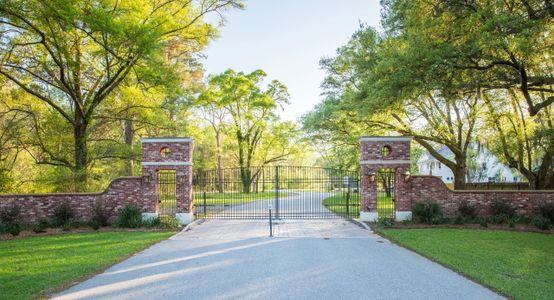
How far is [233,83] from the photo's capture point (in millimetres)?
30531

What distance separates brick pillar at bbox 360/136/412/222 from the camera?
45.5 ft

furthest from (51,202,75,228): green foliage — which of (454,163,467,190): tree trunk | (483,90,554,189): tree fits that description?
(454,163,467,190): tree trunk

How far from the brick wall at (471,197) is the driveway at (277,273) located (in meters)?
4.32

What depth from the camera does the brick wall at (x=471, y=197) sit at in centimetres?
1357

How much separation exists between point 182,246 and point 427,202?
30.7ft

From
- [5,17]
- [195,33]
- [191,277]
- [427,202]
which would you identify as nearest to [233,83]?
[195,33]

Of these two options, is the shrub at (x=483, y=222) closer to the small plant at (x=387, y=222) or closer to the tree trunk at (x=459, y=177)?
the small plant at (x=387, y=222)

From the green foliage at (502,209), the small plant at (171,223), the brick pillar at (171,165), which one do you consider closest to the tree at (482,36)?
the green foliage at (502,209)

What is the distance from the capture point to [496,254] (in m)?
8.49

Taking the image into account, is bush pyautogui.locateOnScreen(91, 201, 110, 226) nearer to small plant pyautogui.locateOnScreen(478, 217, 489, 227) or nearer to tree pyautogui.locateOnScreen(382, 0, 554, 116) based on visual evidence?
tree pyautogui.locateOnScreen(382, 0, 554, 116)

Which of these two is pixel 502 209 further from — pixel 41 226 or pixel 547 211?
pixel 41 226

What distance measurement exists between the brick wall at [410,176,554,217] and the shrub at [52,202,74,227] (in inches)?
528

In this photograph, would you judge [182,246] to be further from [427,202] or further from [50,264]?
[427,202]

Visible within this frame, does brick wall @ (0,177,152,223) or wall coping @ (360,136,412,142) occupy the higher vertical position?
wall coping @ (360,136,412,142)
